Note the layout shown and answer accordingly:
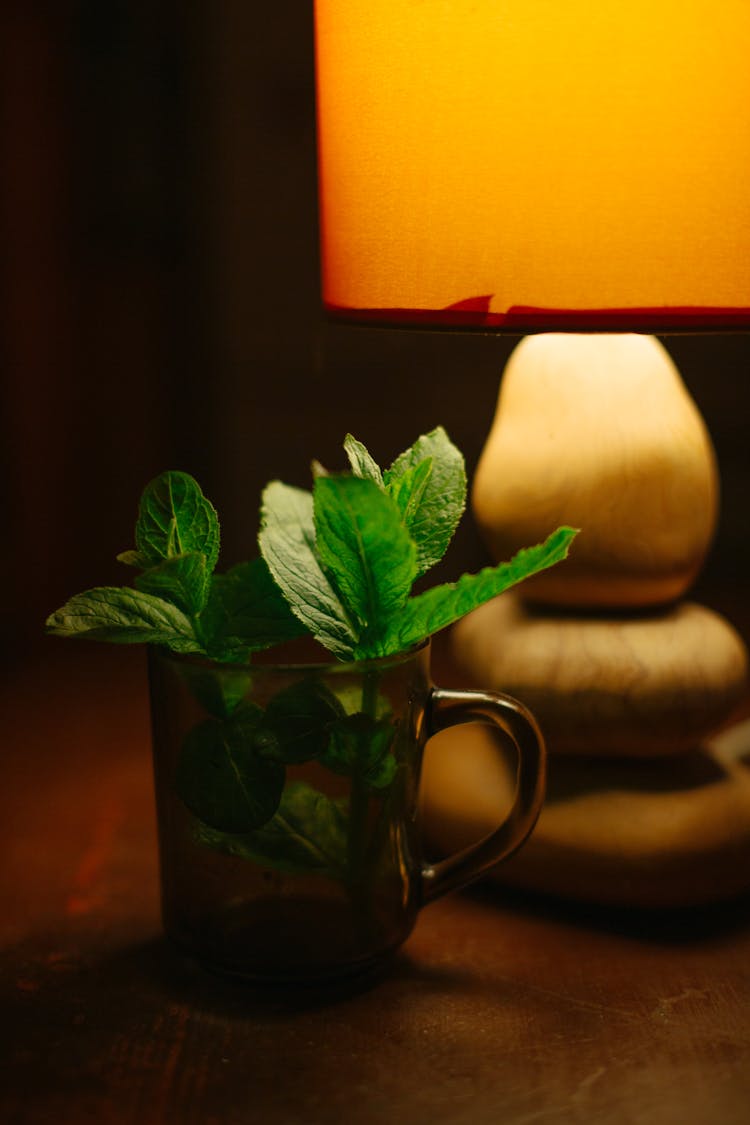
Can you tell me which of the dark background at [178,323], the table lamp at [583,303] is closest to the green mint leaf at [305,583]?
the table lamp at [583,303]

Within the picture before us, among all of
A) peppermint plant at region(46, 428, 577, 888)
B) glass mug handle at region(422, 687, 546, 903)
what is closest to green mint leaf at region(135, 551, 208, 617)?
peppermint plant at region(46, 428, 577, 888)

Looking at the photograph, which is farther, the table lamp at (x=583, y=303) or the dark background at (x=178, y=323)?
the dark background at (x=178, y=323)

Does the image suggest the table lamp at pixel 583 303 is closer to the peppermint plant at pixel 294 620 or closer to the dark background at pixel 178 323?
the peppermint plant at pixel 294 620

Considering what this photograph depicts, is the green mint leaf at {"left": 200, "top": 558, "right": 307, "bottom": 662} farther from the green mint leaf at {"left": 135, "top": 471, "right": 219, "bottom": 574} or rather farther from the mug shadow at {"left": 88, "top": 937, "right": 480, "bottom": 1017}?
the mug shadow at {"left": 88, "top": 937, "right": 480, "bottom": 1017}

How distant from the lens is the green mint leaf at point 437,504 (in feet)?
1.96

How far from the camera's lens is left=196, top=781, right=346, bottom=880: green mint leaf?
1.88ft

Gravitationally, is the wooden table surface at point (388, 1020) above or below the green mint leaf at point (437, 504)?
below

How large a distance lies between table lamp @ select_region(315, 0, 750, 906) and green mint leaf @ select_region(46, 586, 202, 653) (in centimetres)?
17

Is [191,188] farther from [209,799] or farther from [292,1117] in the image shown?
[292,1117]

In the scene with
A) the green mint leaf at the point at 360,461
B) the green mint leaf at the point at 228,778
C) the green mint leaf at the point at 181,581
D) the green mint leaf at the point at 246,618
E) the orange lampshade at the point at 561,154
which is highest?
the orange lampshade at the point at 561,154

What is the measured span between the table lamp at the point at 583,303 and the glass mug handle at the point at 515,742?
8cm

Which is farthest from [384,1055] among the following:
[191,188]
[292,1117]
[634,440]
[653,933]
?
[191,188]

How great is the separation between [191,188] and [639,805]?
719mm

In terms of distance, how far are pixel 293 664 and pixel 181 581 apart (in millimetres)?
58
